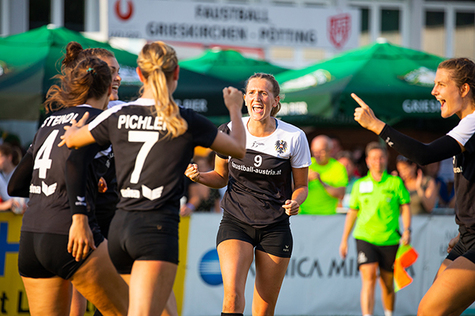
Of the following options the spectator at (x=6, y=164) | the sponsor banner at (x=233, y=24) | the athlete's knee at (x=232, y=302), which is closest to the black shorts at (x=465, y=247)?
the athlete's knee at (x=232, y=302)

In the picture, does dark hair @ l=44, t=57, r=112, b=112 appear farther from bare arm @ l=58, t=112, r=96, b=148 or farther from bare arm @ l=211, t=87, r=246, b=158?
bare arm @ l=211, t=87, r=246, b=158

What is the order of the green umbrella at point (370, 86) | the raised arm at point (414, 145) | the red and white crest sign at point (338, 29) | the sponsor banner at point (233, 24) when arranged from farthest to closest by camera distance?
the red and white crest sign at point (338, 29), the sponsor banner at point (233, 24), the green umbrella at point (370, 86), the raised arm at point (414, 145)

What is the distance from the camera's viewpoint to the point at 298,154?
15.3ft

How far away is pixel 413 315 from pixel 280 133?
4615 millimetres

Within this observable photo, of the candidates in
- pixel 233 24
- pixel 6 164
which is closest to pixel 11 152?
pixel 6 164

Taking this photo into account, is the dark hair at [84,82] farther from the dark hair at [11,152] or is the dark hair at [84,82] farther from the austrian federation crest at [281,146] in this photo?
the dark hair at [11,152]

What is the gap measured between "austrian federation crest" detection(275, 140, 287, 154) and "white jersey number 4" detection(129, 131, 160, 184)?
1.66m

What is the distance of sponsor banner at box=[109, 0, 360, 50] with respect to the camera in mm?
11484

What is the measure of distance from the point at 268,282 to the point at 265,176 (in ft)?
2.74

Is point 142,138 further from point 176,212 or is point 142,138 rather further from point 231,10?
point 231,10

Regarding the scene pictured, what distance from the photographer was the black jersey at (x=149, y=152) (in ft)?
10.4

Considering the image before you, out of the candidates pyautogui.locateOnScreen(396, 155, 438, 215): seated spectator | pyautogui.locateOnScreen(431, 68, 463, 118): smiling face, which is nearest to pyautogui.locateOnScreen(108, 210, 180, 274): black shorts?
pyautogui.locateOnScreen(431, 68, 463, 118): smiling face

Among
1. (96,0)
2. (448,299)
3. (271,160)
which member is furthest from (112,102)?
(96,0)

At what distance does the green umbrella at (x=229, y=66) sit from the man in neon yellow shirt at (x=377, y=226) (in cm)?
458
